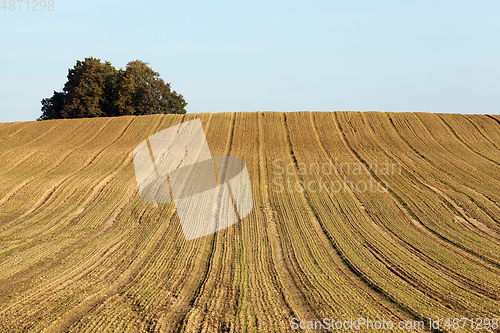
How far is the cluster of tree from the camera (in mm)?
45469

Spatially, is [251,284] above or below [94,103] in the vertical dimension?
below

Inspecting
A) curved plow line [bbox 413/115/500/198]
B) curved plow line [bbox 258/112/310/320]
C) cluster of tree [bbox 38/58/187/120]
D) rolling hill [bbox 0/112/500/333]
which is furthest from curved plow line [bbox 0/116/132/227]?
curved plow line [bbox 413/115/500/198]

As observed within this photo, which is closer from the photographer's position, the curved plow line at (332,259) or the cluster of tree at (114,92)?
the curved plow line at (332,259)

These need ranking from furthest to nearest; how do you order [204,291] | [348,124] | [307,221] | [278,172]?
[348,124]
[278,172]
[307,221]
[204,291]

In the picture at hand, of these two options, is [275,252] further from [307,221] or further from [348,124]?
[348,124]

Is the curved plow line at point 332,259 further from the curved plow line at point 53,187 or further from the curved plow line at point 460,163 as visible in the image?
the curved plow line at point 53,187

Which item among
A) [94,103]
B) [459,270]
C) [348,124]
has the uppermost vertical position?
[94,103]

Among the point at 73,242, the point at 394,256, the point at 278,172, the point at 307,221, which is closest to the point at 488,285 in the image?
the point at 394,256

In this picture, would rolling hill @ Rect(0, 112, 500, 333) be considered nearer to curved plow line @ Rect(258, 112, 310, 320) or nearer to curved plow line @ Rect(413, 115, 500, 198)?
curved plow line @ Rect(258, 112, 310, 320)

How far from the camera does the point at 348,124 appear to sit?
35344mm

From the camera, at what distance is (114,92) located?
154ft

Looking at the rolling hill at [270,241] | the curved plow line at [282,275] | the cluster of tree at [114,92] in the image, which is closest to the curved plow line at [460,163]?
the rolling hill at [270,241]

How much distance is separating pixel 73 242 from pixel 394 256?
11.4m

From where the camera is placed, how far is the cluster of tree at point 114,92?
4547cm
